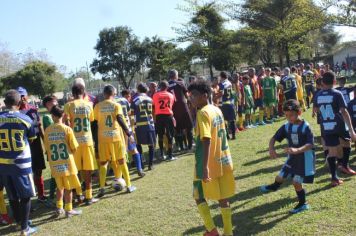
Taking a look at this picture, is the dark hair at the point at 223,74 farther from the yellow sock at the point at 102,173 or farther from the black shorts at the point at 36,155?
the black shorts at the point at 36,155

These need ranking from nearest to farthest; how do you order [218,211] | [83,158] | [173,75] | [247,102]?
[218,211]
[83,158]
[173,75]
[247,102]

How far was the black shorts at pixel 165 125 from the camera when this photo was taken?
11.0 metres

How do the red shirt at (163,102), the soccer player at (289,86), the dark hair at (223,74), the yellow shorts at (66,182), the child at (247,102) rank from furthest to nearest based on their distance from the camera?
the child at (247,102) < the soccer player at (289,86) < the dark hair at (223,74) < the red shirt at (163,102) < the yellow shorts at (66,182)

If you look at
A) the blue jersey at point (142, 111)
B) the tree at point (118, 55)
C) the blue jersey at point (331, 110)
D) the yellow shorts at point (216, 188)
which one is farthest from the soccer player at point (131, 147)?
the tree at point (118, 55)

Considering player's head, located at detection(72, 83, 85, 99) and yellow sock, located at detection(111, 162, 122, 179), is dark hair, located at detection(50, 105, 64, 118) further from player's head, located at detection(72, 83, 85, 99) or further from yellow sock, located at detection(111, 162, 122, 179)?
yellow sock, located at detection(111, 162, 122, 179)

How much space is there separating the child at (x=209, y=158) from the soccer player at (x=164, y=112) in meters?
5.77

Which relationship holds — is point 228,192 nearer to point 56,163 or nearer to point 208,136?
point 208,136

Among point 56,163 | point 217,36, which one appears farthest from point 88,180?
point 217,36

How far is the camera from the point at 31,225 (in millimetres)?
6918

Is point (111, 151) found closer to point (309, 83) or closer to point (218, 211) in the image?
point (218, 211)

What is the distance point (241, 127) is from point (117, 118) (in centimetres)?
784

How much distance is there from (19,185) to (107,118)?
7.14ft

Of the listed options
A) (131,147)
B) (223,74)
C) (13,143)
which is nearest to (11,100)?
(13,143)

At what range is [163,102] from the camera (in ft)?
35.7
